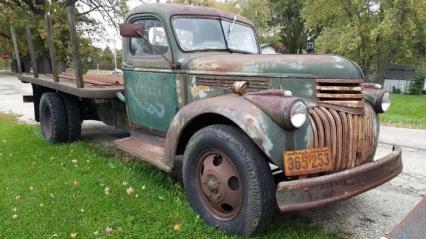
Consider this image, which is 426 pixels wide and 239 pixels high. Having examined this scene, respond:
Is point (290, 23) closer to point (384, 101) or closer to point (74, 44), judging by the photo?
point (74, 44)

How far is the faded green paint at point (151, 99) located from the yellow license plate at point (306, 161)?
5.73 feet

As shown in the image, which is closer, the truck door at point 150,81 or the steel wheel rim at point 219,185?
the steel wheel rim at point 219,185

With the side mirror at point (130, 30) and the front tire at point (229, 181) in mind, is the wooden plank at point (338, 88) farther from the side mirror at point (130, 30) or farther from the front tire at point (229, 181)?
the side mirror at point (130, 30)

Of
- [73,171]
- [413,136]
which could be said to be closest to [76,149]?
[73,171]

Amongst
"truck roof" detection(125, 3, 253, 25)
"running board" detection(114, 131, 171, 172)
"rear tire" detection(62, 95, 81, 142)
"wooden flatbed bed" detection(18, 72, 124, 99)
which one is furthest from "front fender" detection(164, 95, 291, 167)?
"rear tire" detection(62, 95, 81, 142)

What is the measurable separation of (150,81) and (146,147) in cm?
73

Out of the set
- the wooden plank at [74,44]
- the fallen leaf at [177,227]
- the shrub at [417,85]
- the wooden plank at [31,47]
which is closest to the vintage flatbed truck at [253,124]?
the fallen leaf at [177,227]

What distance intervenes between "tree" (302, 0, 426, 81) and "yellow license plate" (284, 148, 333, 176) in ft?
57.5

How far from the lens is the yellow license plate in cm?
296

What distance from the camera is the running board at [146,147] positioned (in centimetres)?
407

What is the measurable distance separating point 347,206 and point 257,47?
2127mm

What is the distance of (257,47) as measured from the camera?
5082 millimetres

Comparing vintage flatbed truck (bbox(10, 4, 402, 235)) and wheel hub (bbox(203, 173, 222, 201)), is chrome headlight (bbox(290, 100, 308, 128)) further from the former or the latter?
wheel hub (bbox(203, 173, 222, 201))

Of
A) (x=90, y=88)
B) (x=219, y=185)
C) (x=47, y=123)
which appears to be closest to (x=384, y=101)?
(x=219, y=185)
